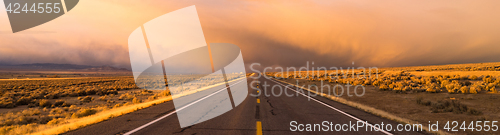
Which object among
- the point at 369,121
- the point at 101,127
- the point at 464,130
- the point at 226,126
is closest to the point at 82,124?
the point at 101,127

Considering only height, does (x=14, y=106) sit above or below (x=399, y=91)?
above

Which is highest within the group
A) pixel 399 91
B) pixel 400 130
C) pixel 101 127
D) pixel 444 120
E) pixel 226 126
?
pixel 101 127

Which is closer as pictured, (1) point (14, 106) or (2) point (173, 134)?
(2) point (173, 134)

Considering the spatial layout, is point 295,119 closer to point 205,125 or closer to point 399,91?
point 205,125

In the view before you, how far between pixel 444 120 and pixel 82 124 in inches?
562

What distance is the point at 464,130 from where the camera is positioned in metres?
7.21

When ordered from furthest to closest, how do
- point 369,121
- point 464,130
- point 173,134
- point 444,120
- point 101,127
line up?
point 444,120 → point 369,121 → point 464,130 → point 101,127 → point 173,134

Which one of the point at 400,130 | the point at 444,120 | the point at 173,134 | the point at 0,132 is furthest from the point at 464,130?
the point at 0,132

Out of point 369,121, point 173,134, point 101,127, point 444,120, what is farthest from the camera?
point 444,120

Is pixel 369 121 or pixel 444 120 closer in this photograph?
pixel 369 121

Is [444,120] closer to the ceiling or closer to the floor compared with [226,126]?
closer to the floor

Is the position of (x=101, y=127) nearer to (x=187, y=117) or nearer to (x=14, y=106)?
(x=187, y=117)

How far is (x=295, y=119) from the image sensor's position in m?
8.20

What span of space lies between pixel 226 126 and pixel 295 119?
2983 millimetres
